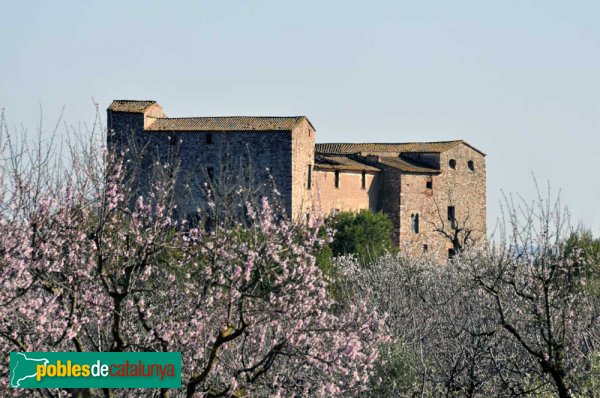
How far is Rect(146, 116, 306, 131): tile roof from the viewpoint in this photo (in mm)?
44375

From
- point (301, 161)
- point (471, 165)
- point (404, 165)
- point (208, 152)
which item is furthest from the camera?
point (471, 165)

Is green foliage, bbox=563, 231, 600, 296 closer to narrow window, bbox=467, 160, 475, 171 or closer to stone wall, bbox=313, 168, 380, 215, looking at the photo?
stone wall, bbox=313, 168, 380, 215

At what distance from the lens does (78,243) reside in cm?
1327

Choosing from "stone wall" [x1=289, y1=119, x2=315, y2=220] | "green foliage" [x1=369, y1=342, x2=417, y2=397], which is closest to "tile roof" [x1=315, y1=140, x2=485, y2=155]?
"stone wall" [x1=289, y1=119, x2=315, y2=220]

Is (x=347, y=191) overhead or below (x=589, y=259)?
overhead

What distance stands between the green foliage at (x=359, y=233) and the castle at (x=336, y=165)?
3.57ft

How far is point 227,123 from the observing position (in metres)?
45.3

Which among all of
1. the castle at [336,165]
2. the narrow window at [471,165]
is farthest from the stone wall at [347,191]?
the narrow window at [471,165]

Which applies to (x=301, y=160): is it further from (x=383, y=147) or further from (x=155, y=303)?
(x=155, y=303)

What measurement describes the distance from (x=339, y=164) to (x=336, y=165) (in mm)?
401

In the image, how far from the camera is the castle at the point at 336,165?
4391 centimetres

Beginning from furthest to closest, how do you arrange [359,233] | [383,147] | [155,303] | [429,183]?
1. [383,147]
2. [429,183]
3. [359,233]
4. [155,303]

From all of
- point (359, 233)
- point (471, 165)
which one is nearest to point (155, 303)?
point (359, 233)

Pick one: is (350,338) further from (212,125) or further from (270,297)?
(212,125)
